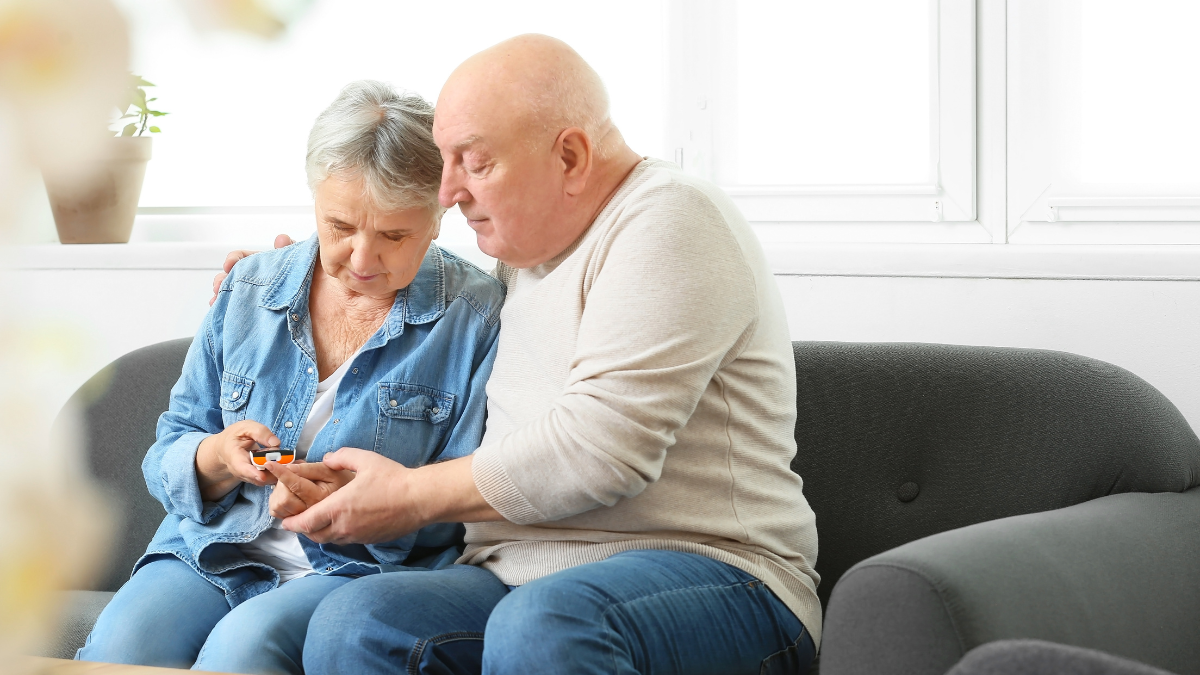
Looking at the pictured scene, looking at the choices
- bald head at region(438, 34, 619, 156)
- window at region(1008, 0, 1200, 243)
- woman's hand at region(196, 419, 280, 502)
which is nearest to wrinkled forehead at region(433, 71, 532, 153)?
bald head at region(438, 34, 619, 156)

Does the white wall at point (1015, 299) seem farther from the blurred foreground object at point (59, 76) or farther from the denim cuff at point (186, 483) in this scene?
the blurred foreground object at point (59, 76)

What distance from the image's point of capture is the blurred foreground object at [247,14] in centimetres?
20

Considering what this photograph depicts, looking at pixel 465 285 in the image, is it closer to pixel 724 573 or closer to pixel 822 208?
pixel 724 573

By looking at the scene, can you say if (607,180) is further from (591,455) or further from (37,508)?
(37,508)

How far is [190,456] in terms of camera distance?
4.90 feet

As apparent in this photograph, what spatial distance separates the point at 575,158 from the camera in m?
1.43

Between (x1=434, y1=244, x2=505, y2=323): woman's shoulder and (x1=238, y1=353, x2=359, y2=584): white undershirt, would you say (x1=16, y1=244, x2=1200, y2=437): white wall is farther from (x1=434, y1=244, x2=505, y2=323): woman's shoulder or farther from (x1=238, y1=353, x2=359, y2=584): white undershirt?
(x1=434, y1=244, x2=505, y2=323): woman's shoulder

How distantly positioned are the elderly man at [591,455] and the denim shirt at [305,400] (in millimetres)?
76

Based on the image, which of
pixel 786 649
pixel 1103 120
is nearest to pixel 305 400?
pixel 786 649

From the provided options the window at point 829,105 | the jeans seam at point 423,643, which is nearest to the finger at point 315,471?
the jeans seam at point 423,643

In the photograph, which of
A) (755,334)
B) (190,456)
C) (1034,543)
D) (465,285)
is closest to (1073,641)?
(1034,543)

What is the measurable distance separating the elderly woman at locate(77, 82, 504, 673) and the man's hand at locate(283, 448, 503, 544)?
92mm

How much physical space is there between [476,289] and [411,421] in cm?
22

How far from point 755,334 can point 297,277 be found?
2.26 feet
